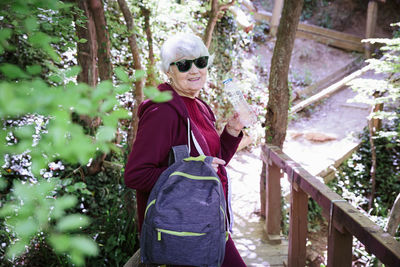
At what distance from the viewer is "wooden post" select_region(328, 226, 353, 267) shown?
195 centimetres

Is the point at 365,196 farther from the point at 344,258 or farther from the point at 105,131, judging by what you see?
the point at 105,131

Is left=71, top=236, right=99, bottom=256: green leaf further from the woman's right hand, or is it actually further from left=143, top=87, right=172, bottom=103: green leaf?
the woman's right hand

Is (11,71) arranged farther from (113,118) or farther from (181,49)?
(181,49)

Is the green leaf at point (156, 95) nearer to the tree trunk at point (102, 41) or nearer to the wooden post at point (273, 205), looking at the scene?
the wooden post at point (273, 205)

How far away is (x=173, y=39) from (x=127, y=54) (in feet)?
14.9

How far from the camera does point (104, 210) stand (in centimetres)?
386

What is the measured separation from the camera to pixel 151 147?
1.41 meters

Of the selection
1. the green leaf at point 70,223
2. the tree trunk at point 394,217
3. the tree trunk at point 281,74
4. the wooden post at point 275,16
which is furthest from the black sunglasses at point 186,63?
the wooden post at point 275,16

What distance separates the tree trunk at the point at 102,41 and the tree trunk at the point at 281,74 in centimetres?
187

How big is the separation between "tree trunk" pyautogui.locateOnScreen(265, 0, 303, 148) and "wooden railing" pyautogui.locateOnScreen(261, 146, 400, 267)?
0.84ft

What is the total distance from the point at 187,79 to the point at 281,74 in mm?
2089

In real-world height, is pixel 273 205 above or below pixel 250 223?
above

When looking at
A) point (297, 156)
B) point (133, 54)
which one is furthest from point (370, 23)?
point (133, 54)

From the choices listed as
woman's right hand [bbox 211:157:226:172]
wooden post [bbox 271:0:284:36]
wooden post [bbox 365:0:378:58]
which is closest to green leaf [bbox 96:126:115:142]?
woman's right hand [bbox 211:157:226:172]
